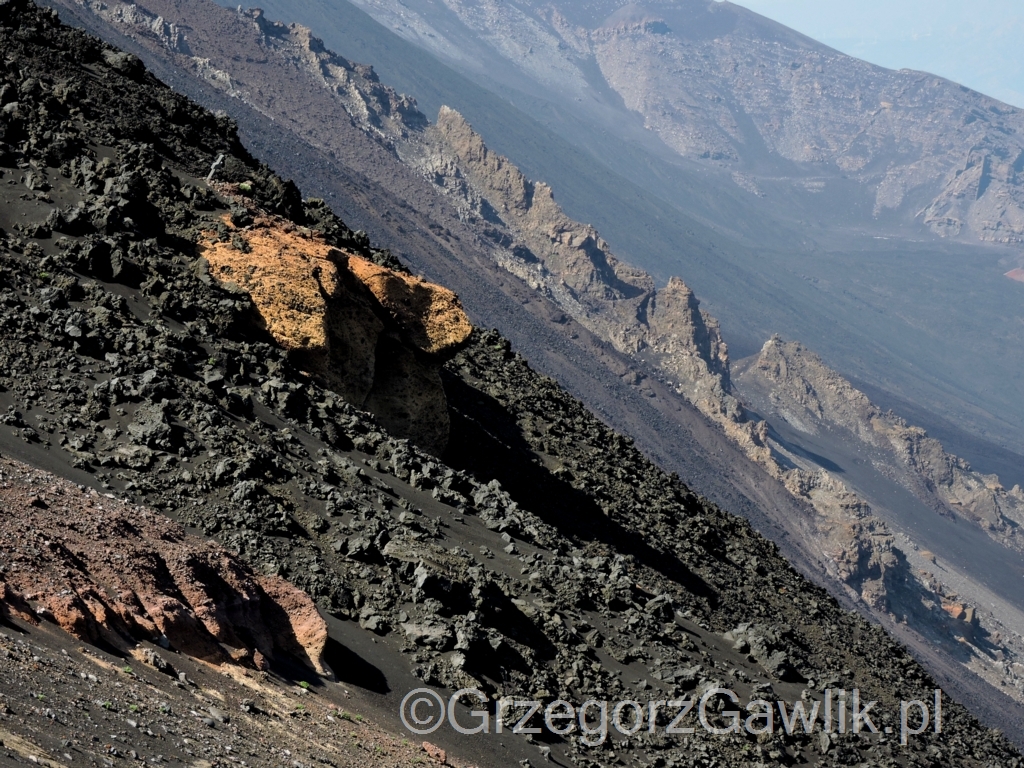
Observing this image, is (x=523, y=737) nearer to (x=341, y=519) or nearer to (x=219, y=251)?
(x=341, y=519)

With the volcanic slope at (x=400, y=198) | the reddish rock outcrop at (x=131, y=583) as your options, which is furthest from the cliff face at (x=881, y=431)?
the reddish rock outcrop at (x=131, y=583)

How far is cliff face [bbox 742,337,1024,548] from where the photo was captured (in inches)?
7023

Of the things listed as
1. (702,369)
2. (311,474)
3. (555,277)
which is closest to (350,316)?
(311,474)

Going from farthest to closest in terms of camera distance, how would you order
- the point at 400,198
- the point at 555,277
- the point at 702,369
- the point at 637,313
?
the point at 555,277 < the point at 637,313 < the point at 400,198 < the point at 702,369

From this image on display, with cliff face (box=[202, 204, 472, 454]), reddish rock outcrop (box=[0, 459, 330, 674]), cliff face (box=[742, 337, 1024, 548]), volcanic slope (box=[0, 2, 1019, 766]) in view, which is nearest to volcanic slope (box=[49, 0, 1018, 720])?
cliff face (box=[742, 337, 1024, 548])

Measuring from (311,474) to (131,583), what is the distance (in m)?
5.90

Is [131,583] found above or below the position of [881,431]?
above

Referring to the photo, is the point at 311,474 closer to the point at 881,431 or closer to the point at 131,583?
the point at 131,583

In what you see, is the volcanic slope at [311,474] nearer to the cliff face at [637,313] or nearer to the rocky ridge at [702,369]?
the rocky ridge at [702,369]

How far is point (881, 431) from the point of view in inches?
7279

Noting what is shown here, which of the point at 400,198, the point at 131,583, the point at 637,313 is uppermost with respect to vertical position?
the point at 131,583

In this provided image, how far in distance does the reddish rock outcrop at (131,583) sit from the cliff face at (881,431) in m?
175

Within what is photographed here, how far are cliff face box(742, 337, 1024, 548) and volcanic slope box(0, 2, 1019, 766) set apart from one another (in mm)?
160049

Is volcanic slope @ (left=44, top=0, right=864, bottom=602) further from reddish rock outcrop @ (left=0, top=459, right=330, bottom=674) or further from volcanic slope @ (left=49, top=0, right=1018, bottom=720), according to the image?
reddish rock outcrop @ (left=0, top=459, right=330, bottom=674)
